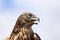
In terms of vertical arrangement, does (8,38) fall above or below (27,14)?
below

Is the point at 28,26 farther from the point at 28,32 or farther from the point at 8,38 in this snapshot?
the point at 8,38

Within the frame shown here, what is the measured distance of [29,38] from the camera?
3.03ft

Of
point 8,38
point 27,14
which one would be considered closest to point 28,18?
point 27,14

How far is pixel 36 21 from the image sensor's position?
0.92 metres

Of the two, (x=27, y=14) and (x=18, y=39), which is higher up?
(x=27, y=14)

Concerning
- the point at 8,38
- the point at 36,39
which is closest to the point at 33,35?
the point at 36,39

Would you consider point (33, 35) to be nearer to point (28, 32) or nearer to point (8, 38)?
point (28, 32)

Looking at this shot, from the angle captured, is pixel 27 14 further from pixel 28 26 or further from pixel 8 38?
pixel 8 38

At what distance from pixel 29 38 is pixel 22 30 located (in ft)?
0.17

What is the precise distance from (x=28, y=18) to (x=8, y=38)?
154mm

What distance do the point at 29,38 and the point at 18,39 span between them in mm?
54

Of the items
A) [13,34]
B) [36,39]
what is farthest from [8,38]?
[36,39]

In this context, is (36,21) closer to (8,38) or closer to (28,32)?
(28,32)

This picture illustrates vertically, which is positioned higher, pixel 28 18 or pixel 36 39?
pixel 28 18
